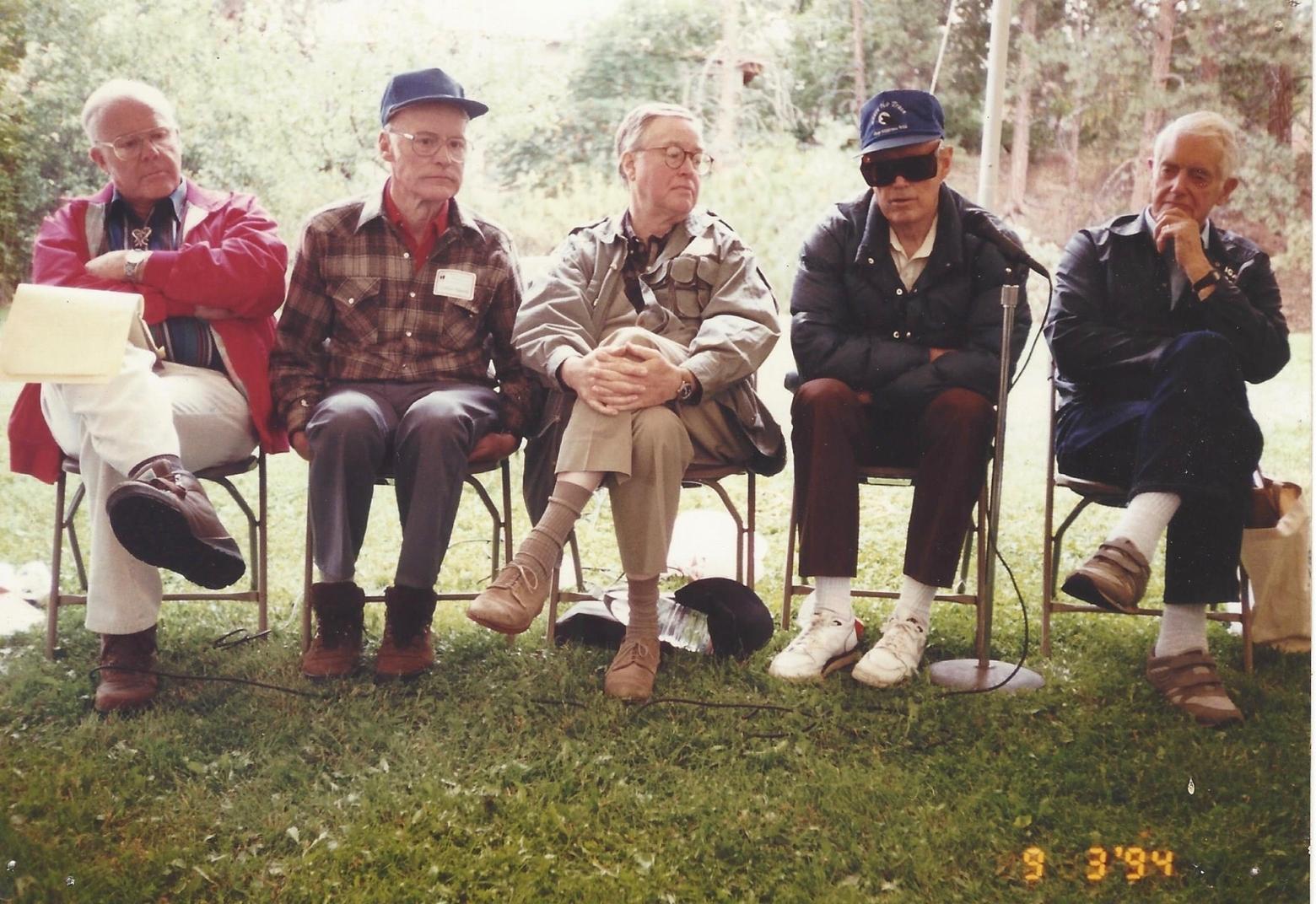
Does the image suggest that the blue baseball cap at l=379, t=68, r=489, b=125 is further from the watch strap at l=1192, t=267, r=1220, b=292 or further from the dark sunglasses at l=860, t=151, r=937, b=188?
the watch strap at l=1192, t=267, r=1220, b=292

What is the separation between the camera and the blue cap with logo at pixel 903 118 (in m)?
2.71

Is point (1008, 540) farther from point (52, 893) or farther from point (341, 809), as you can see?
point (52, 893)

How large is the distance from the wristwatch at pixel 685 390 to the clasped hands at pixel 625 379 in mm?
16

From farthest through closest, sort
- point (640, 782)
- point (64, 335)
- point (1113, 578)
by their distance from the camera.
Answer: point (64, 335) → point (1113, 578) → point (640, 782)

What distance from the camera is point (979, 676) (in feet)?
8.75

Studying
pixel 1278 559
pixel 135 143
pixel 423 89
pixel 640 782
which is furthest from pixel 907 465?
pixel 135 143

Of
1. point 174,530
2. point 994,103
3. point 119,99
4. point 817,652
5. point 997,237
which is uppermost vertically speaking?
point 994,103

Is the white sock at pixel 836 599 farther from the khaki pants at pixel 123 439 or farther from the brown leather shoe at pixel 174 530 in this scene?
the khaki pants at pixel 123 439

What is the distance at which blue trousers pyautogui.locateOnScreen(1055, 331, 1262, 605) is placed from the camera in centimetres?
250

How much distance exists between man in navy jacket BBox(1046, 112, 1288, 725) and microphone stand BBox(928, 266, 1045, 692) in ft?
0.82

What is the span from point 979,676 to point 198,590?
2178 millimetres

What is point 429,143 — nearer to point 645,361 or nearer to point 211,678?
point 645,361

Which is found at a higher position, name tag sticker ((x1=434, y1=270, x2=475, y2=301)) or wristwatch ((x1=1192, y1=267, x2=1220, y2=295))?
wristwatch ((x1=1192, y1=267, x2=1220, y2=295))

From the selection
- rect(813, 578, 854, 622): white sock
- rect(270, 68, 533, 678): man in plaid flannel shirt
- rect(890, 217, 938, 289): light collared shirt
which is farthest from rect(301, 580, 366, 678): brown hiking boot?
rect(890, 217, 938, 289): light collared shirt
